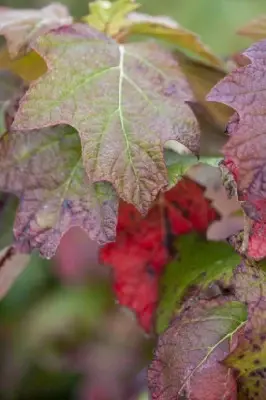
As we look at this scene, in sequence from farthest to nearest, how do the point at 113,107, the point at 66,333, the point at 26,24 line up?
the point at 66,333 < the point at 26,24 < the point at 113,107

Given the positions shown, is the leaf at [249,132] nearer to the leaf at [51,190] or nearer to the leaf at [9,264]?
the leaf at [51,190]

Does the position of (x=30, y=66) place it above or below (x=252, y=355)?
above

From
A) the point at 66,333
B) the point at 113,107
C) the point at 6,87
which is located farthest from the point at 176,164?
the point at 66,333

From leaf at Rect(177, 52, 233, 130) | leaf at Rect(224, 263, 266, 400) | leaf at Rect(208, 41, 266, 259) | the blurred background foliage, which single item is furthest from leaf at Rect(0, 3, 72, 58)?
the blurred background foliage

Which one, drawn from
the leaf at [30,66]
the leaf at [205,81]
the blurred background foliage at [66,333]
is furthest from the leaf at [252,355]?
the blurred background foliage at [66,333]

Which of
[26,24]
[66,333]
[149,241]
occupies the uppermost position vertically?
[26,24]

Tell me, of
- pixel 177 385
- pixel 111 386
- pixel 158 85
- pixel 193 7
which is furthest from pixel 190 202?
pixel 193 7

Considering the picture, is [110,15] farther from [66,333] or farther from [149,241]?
[66,333]

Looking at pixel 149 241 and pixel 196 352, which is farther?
pixel 149 241
